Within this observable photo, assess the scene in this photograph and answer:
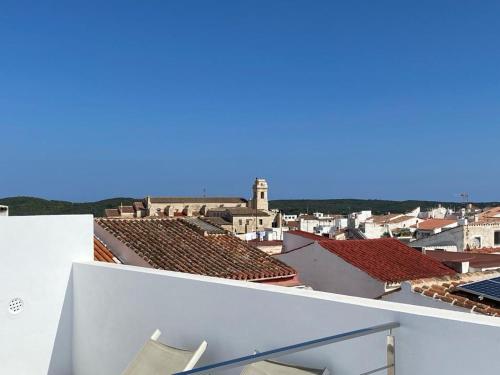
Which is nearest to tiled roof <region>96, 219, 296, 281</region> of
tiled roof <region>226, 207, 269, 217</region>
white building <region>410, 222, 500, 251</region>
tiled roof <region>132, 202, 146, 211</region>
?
white building <region>410, 222, 500, 251</region>

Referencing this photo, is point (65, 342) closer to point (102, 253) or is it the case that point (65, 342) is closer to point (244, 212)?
point (102, 253)

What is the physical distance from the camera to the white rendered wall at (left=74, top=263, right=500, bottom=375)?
2.23 m

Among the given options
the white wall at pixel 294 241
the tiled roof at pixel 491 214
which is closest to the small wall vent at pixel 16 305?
the white wall at pixel 294 241

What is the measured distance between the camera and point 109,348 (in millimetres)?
4480

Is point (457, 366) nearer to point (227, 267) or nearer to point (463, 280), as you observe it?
point (227, 267)

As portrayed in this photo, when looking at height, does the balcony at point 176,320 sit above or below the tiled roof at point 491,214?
above

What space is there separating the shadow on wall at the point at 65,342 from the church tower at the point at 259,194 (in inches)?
3061

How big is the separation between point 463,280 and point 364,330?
736 centimetres

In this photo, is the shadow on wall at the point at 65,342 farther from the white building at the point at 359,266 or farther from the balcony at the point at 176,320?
the white building at the point at 359,266

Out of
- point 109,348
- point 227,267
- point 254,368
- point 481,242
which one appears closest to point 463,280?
point 227,267

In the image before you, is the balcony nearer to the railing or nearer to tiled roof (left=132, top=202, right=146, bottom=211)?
the railing

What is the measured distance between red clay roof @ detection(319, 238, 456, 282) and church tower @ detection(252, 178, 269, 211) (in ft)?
227

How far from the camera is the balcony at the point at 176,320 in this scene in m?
2.29

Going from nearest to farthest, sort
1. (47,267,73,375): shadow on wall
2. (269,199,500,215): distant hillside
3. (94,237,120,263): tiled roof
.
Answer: (47,267,73,375): shadow on wall, (94,237,120,263): tiled roof, (269,199,500,215): distant hillside
